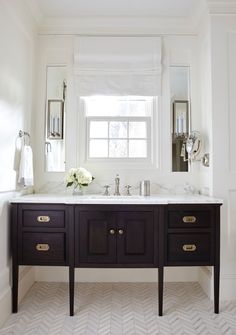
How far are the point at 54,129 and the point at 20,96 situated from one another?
511 millimetres

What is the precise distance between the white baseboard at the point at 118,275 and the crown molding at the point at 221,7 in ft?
7.96

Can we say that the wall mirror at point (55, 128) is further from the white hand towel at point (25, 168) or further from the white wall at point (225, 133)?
the white wall at point (225, 133)

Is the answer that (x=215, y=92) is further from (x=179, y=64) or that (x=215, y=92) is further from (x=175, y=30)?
(x=175, y=30)

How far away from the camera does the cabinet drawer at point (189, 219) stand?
2.17 m

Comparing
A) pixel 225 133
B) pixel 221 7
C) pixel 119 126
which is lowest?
pixel 225 133

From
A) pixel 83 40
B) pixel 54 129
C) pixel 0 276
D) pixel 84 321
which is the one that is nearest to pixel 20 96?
pixel 54 129

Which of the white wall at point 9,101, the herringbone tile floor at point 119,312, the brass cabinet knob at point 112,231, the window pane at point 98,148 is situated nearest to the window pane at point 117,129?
the window pane at point 98,148

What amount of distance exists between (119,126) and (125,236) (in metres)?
1.23

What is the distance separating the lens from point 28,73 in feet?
8.71

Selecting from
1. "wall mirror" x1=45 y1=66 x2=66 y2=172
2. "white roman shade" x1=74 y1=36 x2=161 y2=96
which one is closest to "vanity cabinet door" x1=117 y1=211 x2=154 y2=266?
"wall mirror" x1=45 y1=66 x2=66 y2=172

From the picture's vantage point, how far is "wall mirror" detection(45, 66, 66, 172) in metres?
2.86

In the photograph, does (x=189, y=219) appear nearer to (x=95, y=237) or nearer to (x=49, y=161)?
(x=95, y=237)

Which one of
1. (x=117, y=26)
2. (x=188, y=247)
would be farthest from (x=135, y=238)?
(x=117, y=26)

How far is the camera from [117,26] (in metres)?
2.83
